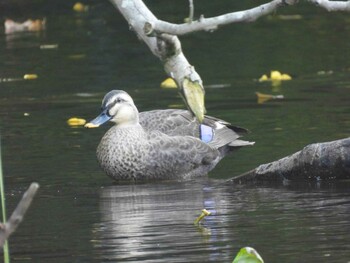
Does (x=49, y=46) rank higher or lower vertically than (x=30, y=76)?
higher

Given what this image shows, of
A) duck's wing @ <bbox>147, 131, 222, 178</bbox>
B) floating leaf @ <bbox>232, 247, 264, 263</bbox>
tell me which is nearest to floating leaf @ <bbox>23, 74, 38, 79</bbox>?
duck's wing @ <bbox>147, 131, 222, 178</bbox>

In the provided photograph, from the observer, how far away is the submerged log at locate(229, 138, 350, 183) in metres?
10.2

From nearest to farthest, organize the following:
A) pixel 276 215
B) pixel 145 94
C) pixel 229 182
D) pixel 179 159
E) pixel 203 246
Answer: pixel 203 246 → pixel 276 215 → pixel 229 182 → pixel 179 159 → pixel 145 94

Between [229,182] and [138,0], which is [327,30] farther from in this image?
[138,0]

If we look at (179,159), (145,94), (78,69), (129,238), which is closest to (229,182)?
(179,159)

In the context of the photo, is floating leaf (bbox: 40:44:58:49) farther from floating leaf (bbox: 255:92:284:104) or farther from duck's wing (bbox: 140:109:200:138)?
duck's wing (bbox: 140:109:200:138)

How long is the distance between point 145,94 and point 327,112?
294 cm

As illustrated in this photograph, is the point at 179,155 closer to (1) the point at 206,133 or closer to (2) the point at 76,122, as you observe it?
(1) the point at 206,133

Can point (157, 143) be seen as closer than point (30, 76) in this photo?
Yes

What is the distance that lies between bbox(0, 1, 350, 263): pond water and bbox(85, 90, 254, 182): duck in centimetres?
18

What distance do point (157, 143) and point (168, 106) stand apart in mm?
3204

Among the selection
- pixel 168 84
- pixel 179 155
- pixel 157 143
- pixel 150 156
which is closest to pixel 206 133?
pixel 179 155

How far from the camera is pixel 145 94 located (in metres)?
15.9

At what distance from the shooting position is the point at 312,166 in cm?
1032
